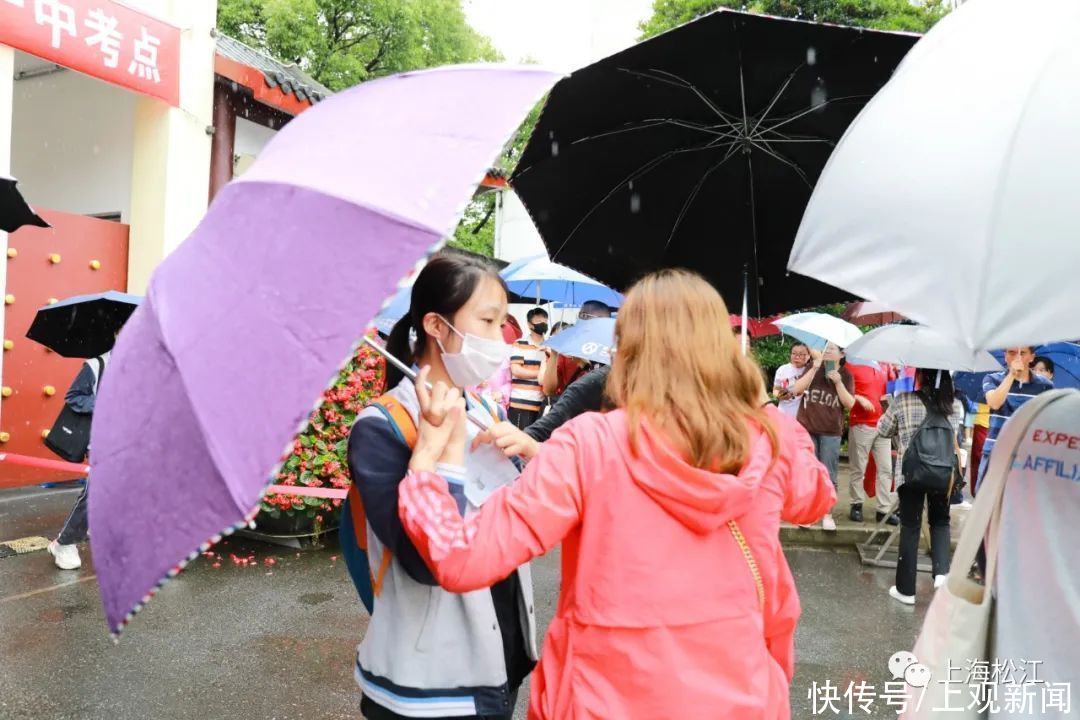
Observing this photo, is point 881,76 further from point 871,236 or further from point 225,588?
point 225,588

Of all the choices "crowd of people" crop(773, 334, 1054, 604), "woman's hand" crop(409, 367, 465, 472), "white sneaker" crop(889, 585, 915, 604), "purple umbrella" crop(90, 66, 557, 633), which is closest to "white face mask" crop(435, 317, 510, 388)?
"woman's hand" crop(409, 367, 465, 472)

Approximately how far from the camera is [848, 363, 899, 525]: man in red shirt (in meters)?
8.47

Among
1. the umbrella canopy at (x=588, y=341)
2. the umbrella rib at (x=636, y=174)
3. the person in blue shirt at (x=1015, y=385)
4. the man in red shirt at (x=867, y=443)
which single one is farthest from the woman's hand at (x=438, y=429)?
the man in red shirt at (x=867, y=443)

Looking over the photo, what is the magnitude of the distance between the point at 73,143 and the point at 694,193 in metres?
9.08

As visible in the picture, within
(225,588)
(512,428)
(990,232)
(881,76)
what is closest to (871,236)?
(990,232)

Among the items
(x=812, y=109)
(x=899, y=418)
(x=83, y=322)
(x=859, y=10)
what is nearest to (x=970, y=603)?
(x=812, y=109)

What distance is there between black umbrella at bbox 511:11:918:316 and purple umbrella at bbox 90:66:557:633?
5.04 ft

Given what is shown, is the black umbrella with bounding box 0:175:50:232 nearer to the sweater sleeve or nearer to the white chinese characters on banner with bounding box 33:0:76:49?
the white chinese characters on banner with bounding box 33:0:76:49

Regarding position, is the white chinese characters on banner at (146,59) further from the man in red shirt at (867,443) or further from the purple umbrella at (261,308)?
the purple umbrella at (261,308)

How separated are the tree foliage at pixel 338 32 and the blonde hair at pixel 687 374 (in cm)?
1745

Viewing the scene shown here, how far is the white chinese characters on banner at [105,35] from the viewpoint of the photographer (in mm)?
7938

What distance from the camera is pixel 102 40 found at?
8016 millimetres

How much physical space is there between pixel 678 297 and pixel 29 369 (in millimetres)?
8376

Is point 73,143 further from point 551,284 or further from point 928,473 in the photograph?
point 928,473
